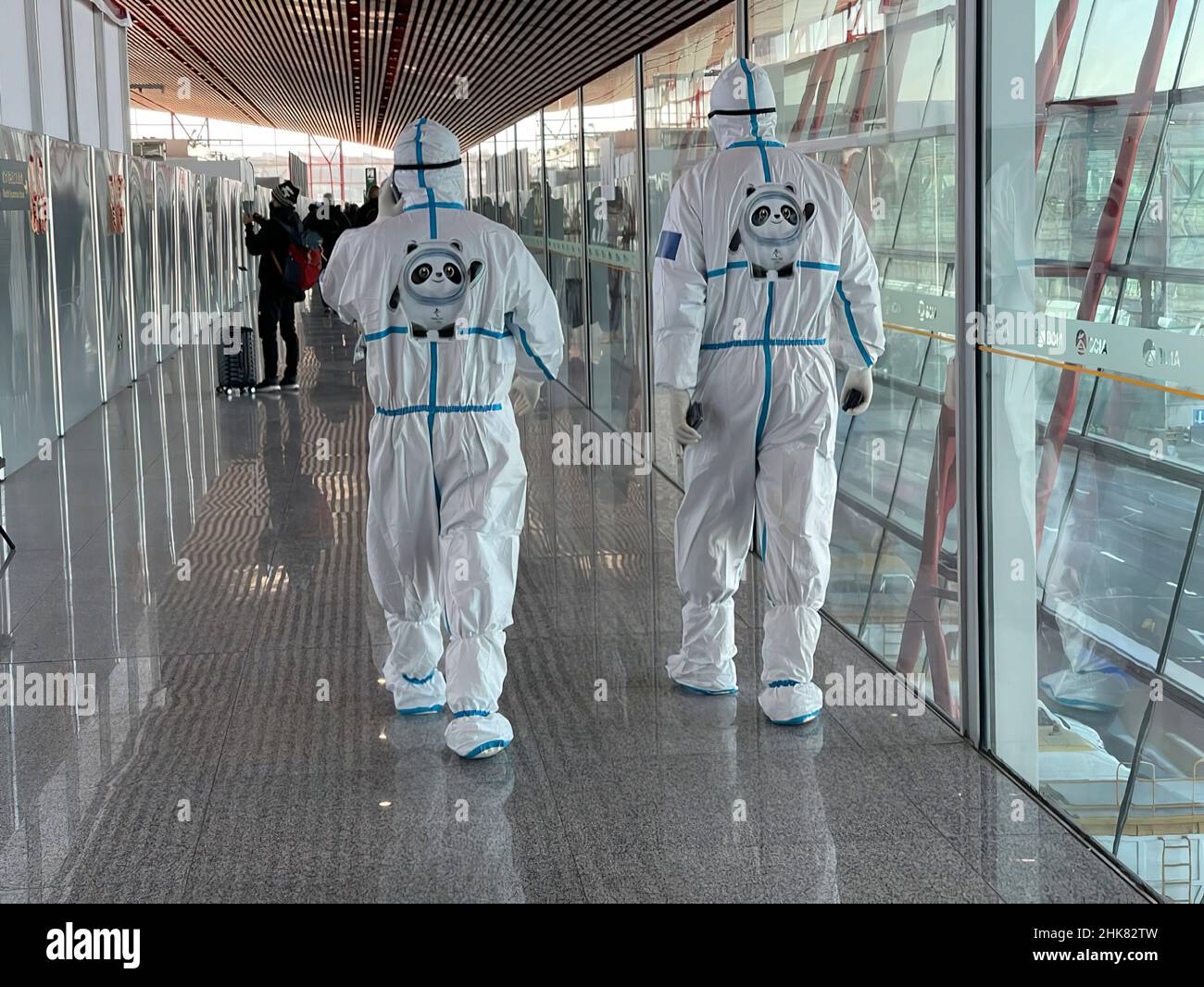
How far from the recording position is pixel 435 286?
370 centimetres

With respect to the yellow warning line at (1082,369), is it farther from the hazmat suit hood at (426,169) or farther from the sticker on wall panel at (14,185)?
the sticker on wall panel at (14,185)

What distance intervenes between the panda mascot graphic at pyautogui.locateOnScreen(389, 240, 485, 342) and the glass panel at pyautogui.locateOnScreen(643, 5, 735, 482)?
3.14 metres

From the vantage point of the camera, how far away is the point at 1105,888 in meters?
2.97

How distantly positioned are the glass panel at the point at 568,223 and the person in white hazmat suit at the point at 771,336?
24.0 feet

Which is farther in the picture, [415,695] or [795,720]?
[415,695]

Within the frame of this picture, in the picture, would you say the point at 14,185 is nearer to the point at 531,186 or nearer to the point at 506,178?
the point at 531,186

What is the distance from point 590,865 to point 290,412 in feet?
27.8

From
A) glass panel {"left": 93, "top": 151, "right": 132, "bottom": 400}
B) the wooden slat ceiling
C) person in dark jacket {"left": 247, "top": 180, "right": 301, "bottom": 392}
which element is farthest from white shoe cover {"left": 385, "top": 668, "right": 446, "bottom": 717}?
glass panel {"left": 93, "top": 151, "right": 132, "bottom": 400}

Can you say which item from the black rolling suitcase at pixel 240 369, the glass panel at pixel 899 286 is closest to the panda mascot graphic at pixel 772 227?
the glass panel at pixel 899 286

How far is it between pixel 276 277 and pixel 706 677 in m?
8.93

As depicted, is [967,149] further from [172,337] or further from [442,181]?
[172,337]

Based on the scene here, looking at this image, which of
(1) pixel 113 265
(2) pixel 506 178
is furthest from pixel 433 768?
(2) pixel 506 178

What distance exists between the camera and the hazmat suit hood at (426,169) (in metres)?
3.80
